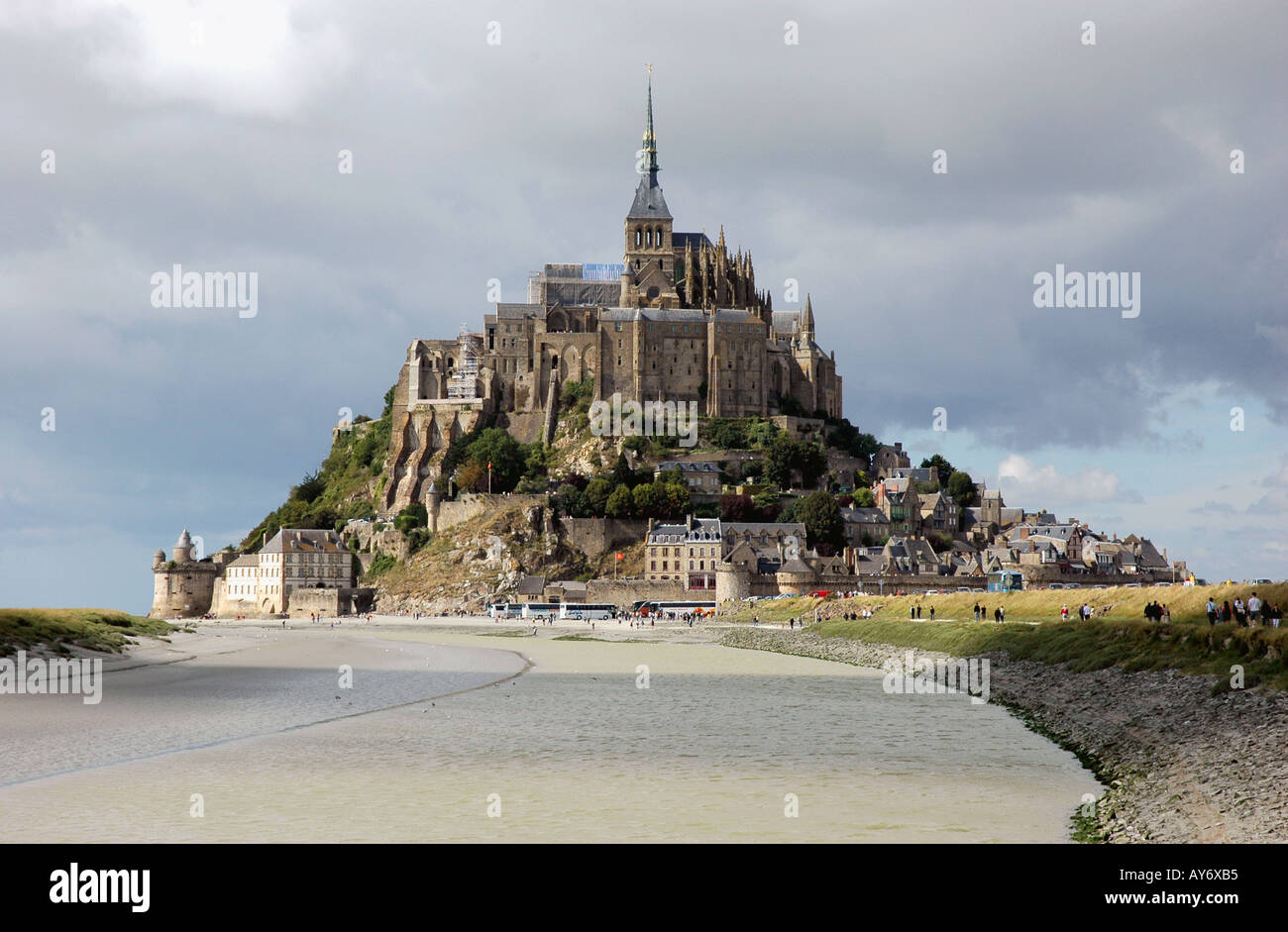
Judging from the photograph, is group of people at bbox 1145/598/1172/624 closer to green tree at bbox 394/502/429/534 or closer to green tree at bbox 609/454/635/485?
green tree at bbox 609/454/635/485

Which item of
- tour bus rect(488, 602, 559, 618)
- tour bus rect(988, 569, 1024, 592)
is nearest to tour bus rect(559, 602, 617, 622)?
tour bus rect(488, 602, 559, 618)

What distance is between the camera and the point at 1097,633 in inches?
1271

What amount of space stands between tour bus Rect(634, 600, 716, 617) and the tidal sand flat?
180 ft

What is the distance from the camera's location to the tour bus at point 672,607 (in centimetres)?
8844

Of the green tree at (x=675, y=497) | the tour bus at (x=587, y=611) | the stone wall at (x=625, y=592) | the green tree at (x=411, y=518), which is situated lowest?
the tour bus at (x=587, y=611)

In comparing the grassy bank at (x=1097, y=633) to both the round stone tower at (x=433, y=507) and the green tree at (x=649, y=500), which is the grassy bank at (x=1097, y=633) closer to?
the green tree at (x=649, y=500)

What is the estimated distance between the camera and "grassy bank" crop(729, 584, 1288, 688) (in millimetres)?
23042

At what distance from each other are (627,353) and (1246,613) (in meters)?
84.0

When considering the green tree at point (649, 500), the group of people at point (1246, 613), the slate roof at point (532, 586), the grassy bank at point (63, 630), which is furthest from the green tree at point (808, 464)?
the group of people at point (1246, 613)

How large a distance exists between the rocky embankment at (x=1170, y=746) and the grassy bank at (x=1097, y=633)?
557 mm
